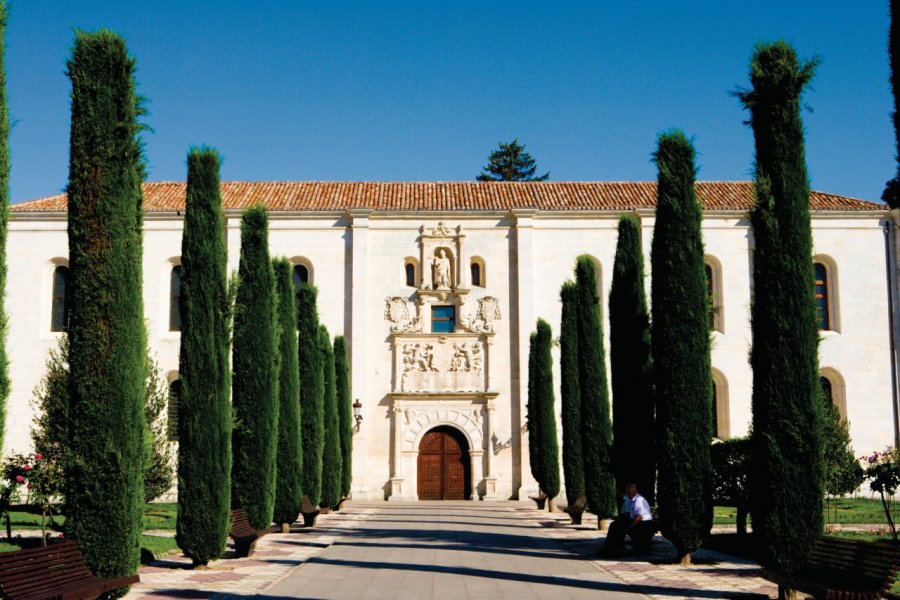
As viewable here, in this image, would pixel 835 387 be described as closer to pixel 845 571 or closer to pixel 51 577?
pixel 845 571

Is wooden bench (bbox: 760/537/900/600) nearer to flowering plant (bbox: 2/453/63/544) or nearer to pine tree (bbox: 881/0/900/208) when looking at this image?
pine tree (bbox: 881/0/900/208)

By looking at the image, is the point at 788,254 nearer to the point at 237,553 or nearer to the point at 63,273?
the point at 237,553

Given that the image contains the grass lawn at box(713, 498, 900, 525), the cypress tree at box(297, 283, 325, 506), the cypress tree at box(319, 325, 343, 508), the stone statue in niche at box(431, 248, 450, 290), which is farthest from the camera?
the stone statue in niche at box(431, 248, 450, 290)

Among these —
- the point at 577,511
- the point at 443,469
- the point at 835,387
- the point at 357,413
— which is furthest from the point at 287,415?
the point at 835,387

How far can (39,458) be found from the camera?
1708 centimetres

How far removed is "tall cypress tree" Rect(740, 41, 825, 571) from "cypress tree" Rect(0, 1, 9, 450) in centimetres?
862

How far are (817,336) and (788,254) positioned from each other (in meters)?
1.10

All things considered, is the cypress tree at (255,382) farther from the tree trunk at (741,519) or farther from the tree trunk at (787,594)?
the tree trunk at (787,594)

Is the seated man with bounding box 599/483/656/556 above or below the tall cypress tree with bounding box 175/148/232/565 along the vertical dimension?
below

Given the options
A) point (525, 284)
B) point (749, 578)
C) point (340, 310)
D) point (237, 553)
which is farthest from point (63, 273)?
point (749, 578)

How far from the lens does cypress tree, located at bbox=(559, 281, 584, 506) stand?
2541cm

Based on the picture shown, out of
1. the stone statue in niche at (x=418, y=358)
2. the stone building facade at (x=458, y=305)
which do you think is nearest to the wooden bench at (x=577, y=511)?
the stone building facade at (x=458, y=305)

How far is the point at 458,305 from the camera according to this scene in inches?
1389

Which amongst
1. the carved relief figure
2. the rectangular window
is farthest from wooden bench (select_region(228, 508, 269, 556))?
the rectangular window
